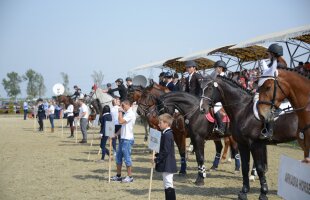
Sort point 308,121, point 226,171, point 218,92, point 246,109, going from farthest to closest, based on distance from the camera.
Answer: point 226,171, point 218,92, point 246,109, point 308,121

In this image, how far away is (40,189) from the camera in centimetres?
847

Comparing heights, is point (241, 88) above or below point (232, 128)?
above

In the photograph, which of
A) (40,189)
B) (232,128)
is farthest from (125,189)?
(232,128)

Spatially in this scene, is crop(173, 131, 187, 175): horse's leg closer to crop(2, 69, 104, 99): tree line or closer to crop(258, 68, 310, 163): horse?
crop(258, 68, 310, 163): horse

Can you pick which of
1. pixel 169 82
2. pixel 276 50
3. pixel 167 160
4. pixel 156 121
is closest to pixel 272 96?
pixel 276 50

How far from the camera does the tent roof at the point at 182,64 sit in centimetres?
2716

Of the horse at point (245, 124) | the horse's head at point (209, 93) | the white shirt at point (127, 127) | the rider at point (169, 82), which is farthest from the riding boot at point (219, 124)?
the rider at point (169, 82)

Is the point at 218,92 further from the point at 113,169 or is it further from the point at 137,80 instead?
the point at 137,80

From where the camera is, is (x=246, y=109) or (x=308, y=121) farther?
(x=246, y=109)

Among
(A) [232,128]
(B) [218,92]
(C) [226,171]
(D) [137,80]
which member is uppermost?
(D) [137,80]

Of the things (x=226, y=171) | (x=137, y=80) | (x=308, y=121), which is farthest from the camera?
(x=137, y=80)

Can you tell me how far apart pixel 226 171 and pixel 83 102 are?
10.1 meters

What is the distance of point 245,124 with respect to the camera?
736 cm

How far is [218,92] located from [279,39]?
358 inches
